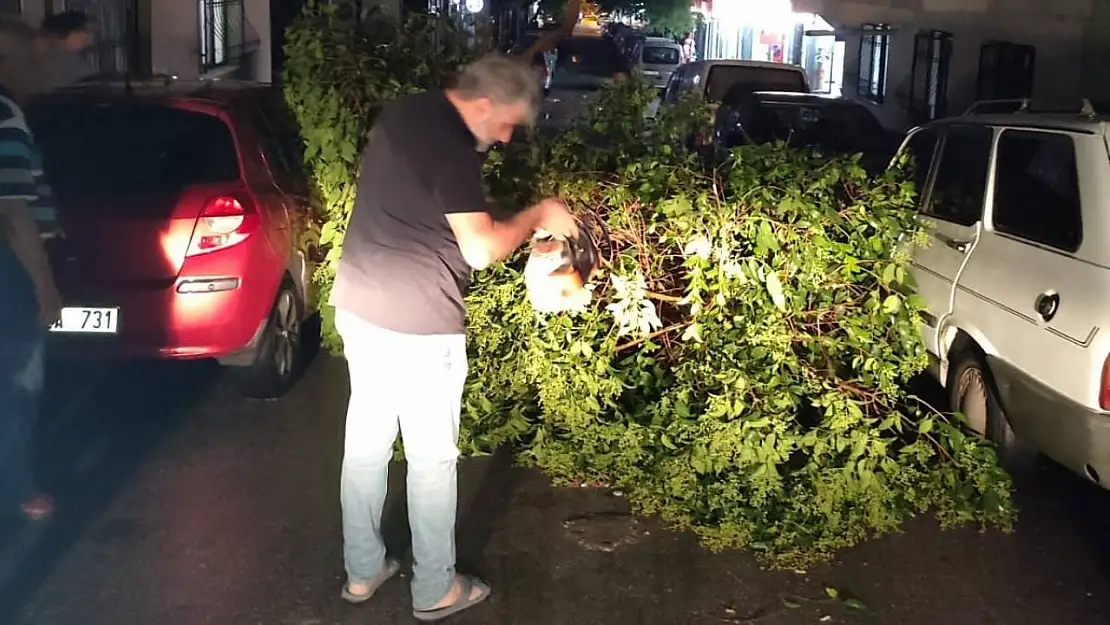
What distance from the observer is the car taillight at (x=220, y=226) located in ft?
20.1

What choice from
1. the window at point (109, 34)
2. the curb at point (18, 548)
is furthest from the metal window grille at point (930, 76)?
the curb at point (18, 548)

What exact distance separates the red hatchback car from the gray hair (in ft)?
8.34

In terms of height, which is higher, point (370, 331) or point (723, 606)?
point (370, 331)

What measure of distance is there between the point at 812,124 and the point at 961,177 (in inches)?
213

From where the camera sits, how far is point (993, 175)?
592cm

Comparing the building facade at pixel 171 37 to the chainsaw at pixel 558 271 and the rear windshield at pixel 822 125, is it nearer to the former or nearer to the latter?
the rear windshield at pixel 822 125

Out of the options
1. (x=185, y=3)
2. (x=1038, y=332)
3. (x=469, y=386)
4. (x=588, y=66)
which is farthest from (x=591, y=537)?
(x=588, y=66)

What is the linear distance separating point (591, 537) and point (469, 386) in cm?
121

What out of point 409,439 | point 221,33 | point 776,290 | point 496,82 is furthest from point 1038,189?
point 221,33

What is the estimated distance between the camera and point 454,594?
4.41 meters

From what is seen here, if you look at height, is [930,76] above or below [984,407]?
Answer: above

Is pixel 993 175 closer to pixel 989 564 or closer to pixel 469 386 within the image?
pixel 989 564

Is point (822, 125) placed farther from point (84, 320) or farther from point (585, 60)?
point (585, 60)

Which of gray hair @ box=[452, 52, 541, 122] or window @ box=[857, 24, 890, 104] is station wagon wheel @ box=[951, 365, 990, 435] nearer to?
gray hair @ box=[452, 52, 541, 122]
